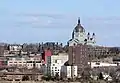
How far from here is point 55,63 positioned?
5750 centimetres

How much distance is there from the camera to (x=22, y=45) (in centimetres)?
10294

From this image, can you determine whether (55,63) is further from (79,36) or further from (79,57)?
(79,36)

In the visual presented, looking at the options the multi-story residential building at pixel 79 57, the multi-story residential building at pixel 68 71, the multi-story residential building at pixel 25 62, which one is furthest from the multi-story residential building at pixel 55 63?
the multi-story residential building at pixel 25 62

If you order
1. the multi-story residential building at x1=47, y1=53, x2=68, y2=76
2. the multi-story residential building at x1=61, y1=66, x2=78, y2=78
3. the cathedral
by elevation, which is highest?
the cathedral

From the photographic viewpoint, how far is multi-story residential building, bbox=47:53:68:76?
5328cm

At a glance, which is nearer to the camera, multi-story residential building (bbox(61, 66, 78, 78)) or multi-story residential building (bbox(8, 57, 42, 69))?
multi-story residential building (bbox(61, 66, 78, 78))

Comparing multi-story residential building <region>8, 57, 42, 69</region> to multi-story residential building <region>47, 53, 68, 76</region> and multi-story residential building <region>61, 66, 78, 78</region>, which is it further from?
multi-story residential building <region>61, 66, 78, 78</region>

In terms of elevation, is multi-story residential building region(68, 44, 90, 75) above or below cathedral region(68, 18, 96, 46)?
below

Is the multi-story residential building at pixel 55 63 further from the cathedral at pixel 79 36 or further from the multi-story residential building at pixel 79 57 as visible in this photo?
the cathedral at pixel 79 36

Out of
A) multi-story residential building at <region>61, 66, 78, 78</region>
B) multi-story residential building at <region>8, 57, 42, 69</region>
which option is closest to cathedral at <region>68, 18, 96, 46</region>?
multi-story residential building at <region>8, 57, 42, 69</region>

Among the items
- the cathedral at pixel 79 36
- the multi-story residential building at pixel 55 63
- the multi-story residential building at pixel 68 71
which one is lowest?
the multi-story residential building at pixel 68 71

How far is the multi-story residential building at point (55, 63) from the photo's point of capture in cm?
5328

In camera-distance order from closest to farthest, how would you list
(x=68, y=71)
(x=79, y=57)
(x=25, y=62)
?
1. (x=68, y=71)
2. (x=79, y=57)
3. (x=25, y=62)

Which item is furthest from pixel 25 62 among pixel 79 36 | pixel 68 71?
pixel 68 71
